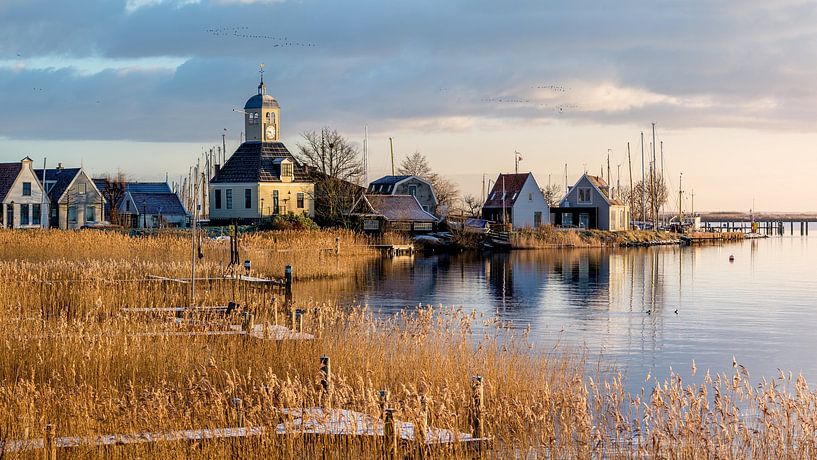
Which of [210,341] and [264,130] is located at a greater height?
[264,130]

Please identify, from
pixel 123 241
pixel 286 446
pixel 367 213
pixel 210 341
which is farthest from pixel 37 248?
pixel 367 213

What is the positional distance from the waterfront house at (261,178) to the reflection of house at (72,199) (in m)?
12.8

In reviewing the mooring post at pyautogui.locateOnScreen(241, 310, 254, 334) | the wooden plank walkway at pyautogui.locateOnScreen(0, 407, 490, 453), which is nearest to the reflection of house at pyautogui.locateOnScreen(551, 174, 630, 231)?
the mooring post at pyautogui.locateOnScreen(241, 310, 254, 334)

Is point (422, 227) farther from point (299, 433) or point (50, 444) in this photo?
point (50, 444)

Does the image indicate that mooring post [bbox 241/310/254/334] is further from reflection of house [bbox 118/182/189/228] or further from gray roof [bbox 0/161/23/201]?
reflection of house [bbox 118/182/189/228]

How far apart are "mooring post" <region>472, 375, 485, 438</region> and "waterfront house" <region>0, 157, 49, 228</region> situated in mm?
76547

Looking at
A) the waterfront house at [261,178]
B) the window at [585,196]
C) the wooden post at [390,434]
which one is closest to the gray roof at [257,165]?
the waterfront house at [261,178]

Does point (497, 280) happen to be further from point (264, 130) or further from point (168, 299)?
point (264, 130)

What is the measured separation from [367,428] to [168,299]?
16385 millimetres

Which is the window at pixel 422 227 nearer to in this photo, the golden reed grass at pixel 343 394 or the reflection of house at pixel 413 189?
the reflection of house at pixel 413 189

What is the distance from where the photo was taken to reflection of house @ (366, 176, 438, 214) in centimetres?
9267

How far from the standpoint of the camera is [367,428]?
39.0 ft

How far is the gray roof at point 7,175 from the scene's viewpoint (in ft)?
272

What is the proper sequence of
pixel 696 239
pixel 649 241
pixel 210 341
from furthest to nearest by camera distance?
pixel 696 239, pixel 649 241, pixel 210 341
